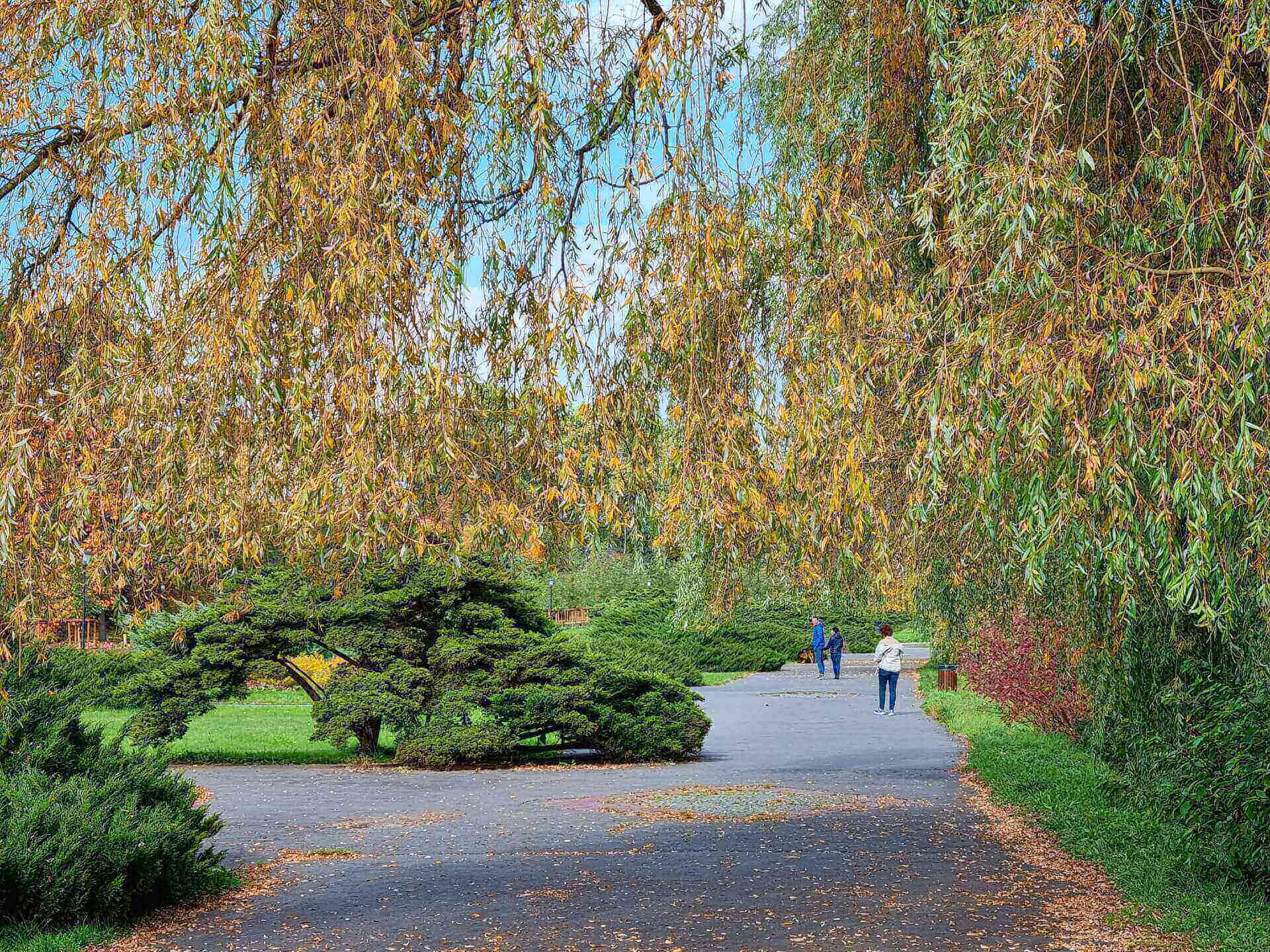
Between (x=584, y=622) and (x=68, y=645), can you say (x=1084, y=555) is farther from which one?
(x=584, y=622)

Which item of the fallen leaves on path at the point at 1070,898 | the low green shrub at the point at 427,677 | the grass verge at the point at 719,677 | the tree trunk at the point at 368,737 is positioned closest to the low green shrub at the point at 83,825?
the fallen leaves on path at the point at 1070,898

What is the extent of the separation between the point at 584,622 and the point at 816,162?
5313 cm

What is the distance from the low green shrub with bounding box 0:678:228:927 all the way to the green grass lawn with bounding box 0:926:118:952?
113mm

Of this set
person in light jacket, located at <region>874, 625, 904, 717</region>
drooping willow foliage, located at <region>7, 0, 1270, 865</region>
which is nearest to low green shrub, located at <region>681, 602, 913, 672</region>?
person in light jacket, located at <region>874, 625, 904, 717</region>

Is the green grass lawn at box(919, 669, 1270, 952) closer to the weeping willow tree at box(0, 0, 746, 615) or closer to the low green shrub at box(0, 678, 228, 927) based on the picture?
the weeping willow tree at box(0, 0, 746, 615)

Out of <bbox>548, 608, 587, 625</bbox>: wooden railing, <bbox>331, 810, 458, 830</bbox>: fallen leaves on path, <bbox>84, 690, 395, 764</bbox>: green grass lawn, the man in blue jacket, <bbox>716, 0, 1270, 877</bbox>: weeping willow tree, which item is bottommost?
<bbox>84, 690, 395, 764</bbox>: green grass lawn

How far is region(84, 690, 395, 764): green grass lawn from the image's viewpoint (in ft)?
55.5

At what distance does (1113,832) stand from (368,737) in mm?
10217

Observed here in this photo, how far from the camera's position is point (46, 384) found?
5855mm

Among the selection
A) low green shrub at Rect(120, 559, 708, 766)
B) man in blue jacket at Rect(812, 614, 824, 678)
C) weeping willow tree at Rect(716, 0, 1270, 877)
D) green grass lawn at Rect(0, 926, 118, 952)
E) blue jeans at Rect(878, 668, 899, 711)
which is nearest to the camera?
weeping willow tree at Rect(716, 0, 1270, 877)

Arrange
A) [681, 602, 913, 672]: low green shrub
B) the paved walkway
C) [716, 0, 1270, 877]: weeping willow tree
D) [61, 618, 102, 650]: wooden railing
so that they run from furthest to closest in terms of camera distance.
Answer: [681, 602, 913, 672]: low green shrub
[61, 618, 102, 650]: wooden railing
the paved walkway
[716, 0, 1270, 877]: weeping willow tree

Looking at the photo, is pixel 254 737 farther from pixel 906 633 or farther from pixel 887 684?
pixel 906 633

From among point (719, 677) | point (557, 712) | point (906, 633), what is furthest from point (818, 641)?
point (906, 633)

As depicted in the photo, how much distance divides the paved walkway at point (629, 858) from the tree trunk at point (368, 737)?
31.5 inches
